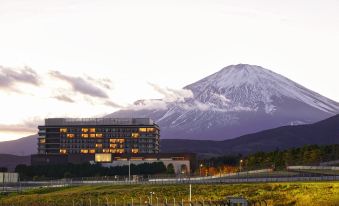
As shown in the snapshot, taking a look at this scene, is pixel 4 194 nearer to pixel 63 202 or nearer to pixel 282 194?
pixel 63 202

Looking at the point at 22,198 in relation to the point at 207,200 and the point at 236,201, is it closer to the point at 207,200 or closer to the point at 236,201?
the point at 207,200

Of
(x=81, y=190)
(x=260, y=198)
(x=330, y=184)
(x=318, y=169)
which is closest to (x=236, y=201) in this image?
(x=260, y=198)

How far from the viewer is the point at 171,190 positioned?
453 ft

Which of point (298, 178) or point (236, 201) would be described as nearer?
point (236, 201)

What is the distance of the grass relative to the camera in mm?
111562

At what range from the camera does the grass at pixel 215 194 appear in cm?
11156

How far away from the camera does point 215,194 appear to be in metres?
127

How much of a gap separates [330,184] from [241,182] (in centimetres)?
2426

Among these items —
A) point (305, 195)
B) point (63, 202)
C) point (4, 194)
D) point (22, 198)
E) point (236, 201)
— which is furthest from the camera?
point (4, 194)

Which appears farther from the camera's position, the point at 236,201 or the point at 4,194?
the point at 4,194

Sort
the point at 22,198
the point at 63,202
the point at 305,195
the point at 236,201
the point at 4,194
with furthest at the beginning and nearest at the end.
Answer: the point at 4,194
the point at 22,198
the point at 63,202
the point at 305,195
the point at 236,201

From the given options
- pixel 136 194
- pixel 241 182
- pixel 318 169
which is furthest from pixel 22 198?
pixel 318 169

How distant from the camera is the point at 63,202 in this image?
5315 inches

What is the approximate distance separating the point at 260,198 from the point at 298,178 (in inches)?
933
